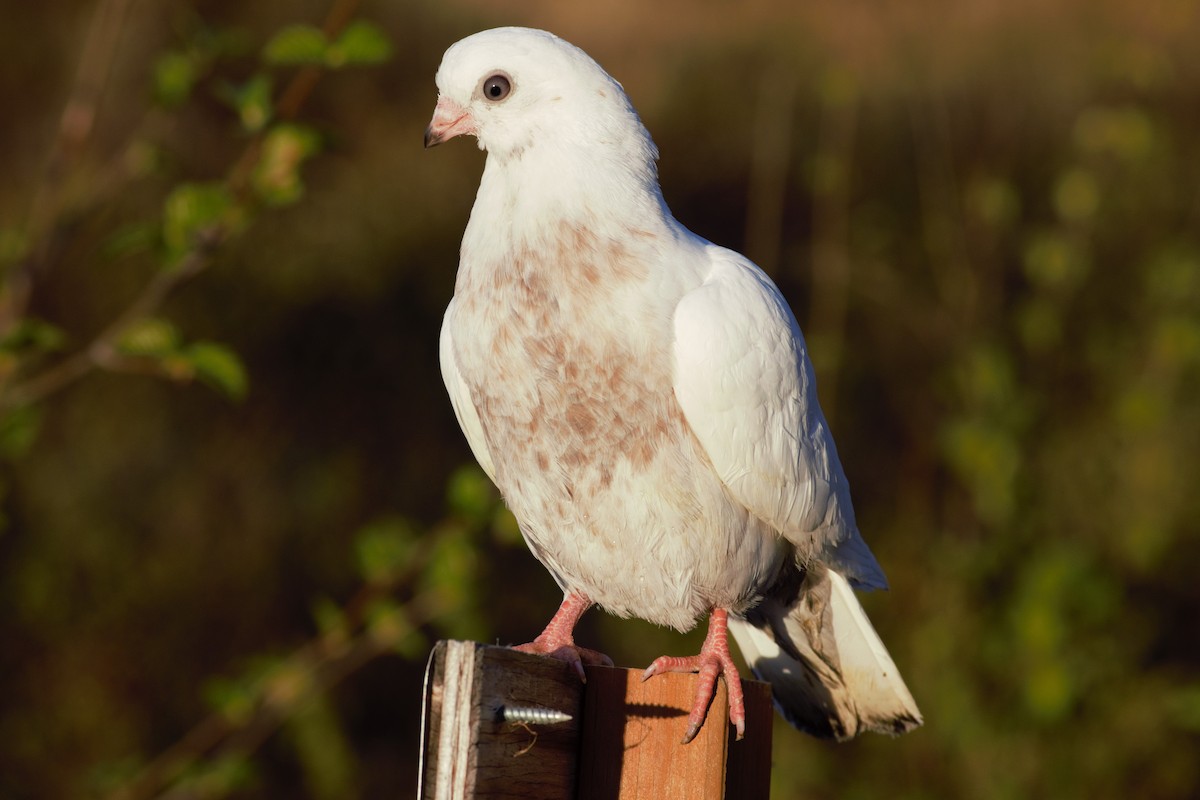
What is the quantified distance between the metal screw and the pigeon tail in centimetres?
82

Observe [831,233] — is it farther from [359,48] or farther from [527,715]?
[527,715]

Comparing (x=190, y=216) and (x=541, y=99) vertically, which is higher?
(x=541, y=99)

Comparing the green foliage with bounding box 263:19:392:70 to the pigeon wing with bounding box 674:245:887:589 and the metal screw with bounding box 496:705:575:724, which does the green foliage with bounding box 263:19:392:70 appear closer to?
the pigeon wing with bounding box 674:245:887:589

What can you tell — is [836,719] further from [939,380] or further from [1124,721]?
[939,380]

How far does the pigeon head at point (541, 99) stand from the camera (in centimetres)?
215

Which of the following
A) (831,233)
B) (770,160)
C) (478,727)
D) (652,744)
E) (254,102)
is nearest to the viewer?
(478,727)

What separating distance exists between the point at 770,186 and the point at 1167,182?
1.88 meters

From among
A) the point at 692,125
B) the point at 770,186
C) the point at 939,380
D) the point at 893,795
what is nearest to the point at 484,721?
the point at 893,795

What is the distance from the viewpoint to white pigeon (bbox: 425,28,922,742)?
204cm

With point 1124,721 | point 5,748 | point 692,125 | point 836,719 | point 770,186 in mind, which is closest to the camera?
point 836,719

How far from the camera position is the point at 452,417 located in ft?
19.7

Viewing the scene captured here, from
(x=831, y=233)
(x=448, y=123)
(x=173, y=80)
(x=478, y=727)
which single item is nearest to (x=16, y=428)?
(x=173, y=80)

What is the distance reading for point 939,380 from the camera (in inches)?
198

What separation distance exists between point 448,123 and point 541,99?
0.19m
